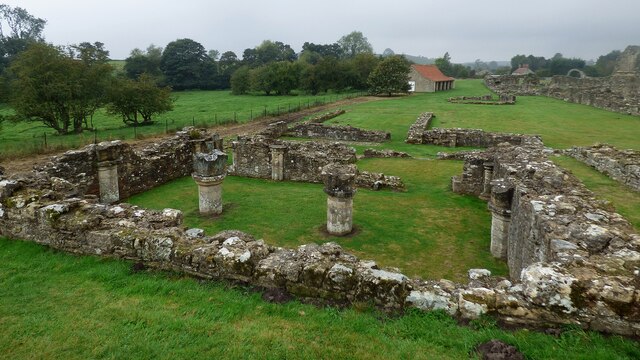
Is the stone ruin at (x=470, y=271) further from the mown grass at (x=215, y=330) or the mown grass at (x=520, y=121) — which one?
the mown grass at (x=520, y=121)

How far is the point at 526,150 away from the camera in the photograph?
12.6 m

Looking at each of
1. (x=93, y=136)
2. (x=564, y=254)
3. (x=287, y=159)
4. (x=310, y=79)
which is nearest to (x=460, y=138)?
(x=287, y=159)

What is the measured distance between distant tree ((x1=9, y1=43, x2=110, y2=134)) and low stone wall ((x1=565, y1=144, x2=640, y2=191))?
2982cm

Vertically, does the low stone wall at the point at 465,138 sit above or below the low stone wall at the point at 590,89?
below

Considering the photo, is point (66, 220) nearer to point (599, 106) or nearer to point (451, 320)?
point (451, 320)

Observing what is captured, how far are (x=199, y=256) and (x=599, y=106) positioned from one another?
4335cm

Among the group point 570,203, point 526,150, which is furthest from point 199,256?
point 526,150

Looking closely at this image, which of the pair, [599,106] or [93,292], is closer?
[93,292]

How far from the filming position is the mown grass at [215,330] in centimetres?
416

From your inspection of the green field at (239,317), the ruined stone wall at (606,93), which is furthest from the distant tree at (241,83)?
the green field at (239,317)

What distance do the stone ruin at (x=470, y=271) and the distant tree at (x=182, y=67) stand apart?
7453 centimetres

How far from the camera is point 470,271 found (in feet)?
21.2

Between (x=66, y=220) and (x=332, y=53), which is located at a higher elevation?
(x=332, y=53)

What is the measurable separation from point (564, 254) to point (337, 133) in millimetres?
21632
